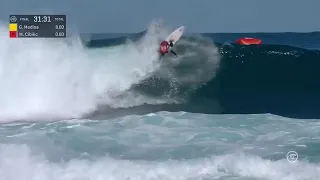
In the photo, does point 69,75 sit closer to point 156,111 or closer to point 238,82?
point 156,111

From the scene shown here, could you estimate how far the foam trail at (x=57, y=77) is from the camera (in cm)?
1808

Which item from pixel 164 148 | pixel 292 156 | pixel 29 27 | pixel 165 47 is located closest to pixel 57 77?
pixel 29 27

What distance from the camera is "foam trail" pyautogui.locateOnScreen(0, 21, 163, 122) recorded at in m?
18.1

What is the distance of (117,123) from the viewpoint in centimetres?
1546

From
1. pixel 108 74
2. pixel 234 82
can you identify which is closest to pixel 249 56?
pixel 234 82

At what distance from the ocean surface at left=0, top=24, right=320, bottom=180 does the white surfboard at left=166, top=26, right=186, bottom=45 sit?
0.37 metres

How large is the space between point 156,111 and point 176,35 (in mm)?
7313

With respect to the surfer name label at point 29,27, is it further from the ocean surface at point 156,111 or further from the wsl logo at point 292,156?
the wsl logo at point 292,156

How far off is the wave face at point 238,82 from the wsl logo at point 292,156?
16.8 ft

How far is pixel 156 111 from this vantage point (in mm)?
17094

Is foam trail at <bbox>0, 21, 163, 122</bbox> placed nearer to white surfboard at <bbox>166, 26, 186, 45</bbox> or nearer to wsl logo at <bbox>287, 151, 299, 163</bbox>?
white surfboard at <bbox>166, 26, 186, 45</bbox>

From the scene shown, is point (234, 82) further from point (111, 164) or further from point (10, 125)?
point (111, 164)
